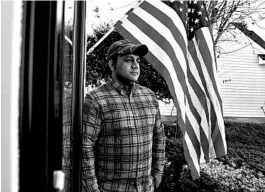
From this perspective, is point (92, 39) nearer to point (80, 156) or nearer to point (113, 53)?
point (113, 53)

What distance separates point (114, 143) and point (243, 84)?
5884 mm

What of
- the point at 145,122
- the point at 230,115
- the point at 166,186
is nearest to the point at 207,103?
the point at 145,122

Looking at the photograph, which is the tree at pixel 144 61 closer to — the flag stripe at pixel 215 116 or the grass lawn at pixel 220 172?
the grass lawn at pixel 220 172

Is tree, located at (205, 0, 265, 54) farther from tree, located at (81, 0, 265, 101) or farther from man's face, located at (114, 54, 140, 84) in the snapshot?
man's face, located at (114, 54, 140, 84)

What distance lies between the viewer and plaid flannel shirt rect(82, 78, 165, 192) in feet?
7.95

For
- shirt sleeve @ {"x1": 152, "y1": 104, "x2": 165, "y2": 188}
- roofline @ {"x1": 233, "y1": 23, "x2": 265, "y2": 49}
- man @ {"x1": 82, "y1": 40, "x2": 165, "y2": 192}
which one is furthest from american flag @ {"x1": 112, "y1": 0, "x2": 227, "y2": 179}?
roofline @ {"x1": 233, "y1": 23, "x2": 265, "y2": 49}

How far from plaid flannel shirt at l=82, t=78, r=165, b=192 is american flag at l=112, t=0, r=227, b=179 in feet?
1.31

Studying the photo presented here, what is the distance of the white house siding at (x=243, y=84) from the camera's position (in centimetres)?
761

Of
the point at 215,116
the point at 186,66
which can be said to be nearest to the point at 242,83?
the point at 215,116

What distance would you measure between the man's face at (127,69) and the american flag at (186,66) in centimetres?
22

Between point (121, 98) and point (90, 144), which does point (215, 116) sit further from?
point (90, 144)

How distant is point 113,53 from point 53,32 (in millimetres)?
1583

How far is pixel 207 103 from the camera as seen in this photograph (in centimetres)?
304

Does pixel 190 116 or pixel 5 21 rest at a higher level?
pixel 5 21
